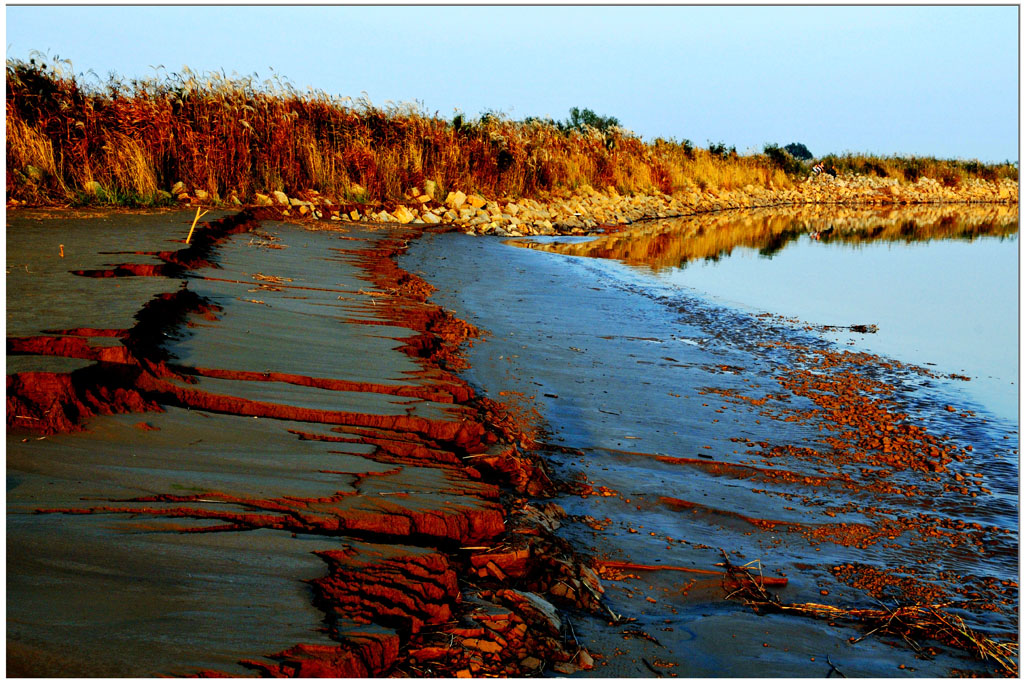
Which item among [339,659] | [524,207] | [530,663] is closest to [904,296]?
[524,207]

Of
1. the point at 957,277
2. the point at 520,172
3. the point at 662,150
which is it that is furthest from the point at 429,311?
the point at 662,150

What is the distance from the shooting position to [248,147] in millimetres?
13445

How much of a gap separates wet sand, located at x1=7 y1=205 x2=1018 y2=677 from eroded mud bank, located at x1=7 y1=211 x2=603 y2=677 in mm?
10

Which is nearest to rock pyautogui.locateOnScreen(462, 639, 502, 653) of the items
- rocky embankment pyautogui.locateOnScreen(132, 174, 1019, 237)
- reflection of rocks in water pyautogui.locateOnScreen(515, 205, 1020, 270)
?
reflection of rocks in water pyautogui.locateOnScreen(515, 205, 1020, 270)

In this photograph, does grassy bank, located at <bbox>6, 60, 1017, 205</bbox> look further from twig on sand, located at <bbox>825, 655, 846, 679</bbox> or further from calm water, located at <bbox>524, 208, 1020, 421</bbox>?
twig on sand, located at <bbox>825, 655, 846, 679</bbox>

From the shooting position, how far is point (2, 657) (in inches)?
66.2

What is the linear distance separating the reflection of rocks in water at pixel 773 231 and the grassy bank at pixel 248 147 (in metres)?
3.24

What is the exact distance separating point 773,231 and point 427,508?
19.8 m

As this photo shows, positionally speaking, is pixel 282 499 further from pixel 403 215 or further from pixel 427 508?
pixel 403 215

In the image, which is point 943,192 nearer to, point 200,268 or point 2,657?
point 200,268

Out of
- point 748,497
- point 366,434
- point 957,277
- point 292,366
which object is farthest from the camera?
point 957,277

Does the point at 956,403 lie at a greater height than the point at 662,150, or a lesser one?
lesser

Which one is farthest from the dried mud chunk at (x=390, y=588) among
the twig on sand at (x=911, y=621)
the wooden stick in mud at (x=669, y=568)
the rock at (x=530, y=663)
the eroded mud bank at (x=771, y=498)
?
the twig on sand at (x=911, y=621)

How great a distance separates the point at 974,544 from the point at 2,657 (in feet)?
11.4
